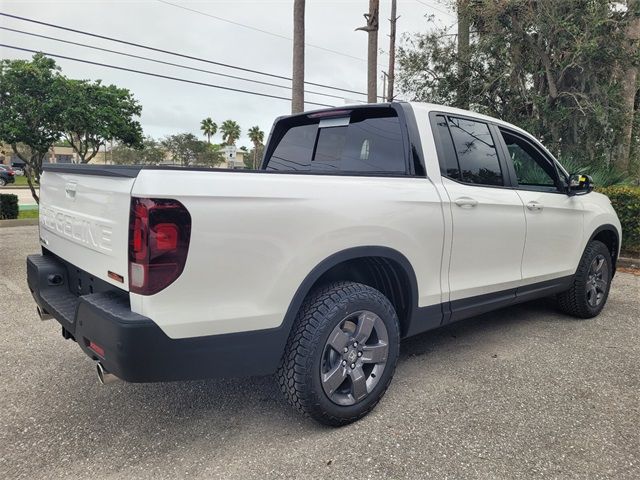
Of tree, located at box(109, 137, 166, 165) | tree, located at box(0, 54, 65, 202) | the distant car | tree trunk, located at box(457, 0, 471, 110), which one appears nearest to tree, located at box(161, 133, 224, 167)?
tree, located at box(109, 137, 166, 165)

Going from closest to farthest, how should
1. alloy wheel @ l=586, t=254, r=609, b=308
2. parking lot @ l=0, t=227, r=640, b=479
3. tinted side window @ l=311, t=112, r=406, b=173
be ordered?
parking lot @ l=0, t=227, r=640, b=479
tinted side window @ l=311, t=112, r=406, b=173
alloy wheel @ l=586, t=254, r=609, b=308

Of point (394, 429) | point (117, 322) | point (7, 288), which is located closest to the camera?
point (117, 322)

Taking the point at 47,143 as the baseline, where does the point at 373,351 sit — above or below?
below

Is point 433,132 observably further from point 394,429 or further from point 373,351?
point 394,429

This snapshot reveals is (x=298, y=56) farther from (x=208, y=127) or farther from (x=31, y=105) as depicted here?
(x=208, y=127)

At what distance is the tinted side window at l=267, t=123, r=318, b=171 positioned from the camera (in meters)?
3.64

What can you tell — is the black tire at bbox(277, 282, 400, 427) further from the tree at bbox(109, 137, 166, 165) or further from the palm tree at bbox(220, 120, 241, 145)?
the palm tree at bbox(220, 120, 241, 145)

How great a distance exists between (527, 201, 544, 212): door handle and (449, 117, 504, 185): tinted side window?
328 mm

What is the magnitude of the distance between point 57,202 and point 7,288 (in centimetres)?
358

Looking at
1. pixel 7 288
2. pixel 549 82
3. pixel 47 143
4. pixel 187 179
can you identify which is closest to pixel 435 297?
pixel 187 179

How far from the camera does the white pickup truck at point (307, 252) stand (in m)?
1.97

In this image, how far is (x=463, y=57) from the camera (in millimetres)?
12109

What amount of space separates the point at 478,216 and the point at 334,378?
5.11 ft

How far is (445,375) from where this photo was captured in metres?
3.27
